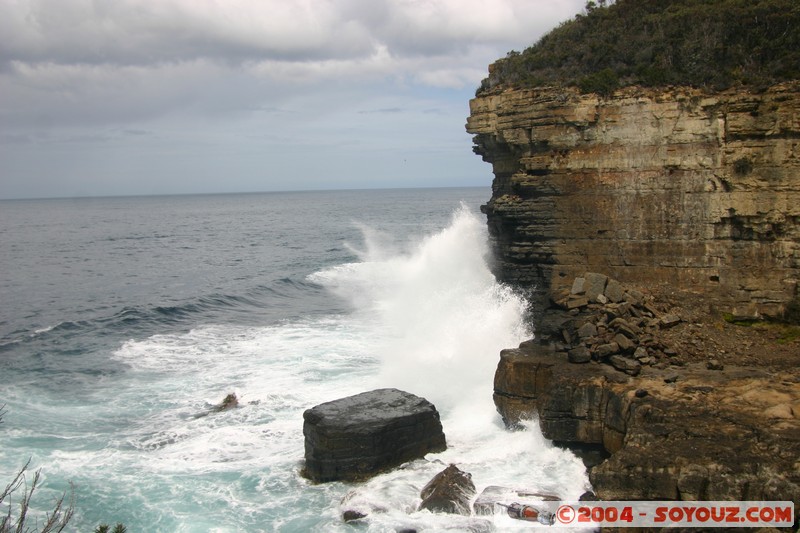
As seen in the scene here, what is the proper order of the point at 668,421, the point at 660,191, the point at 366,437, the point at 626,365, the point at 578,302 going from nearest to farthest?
the point at 668,421
the point at 366,437
the point at 626,365
the point at 578,302
the point at 660,191

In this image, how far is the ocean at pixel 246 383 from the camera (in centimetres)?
1440

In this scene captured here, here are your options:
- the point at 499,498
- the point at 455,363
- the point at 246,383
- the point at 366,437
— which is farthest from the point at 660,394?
the point at 246,383

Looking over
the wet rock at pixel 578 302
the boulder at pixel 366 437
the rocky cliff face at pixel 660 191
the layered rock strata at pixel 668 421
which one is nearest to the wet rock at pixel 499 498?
the layered rock strata at pixel 668 421

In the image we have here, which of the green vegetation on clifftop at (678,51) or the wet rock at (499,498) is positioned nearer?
the wet rock at (499,498)

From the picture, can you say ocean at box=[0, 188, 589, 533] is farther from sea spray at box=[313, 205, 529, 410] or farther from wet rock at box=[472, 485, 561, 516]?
wet rock at box=[472, 485, 561, 516]

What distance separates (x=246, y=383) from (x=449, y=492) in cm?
1023

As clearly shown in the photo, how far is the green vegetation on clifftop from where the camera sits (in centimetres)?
1783

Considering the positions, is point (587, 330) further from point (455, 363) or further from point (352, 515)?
point (352, 515)

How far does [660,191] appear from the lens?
17953 millimetres

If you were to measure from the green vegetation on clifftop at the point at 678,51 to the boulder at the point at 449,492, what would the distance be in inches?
425

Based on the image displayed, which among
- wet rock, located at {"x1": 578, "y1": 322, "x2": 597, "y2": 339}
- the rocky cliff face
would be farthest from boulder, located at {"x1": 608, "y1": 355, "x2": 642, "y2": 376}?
the rocky cliff face

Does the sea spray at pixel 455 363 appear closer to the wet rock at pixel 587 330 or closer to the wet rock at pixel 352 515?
the wet rock at pixel 352 515

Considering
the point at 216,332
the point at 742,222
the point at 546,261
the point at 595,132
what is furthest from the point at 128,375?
the point at 742,222

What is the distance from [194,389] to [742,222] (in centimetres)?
1623
